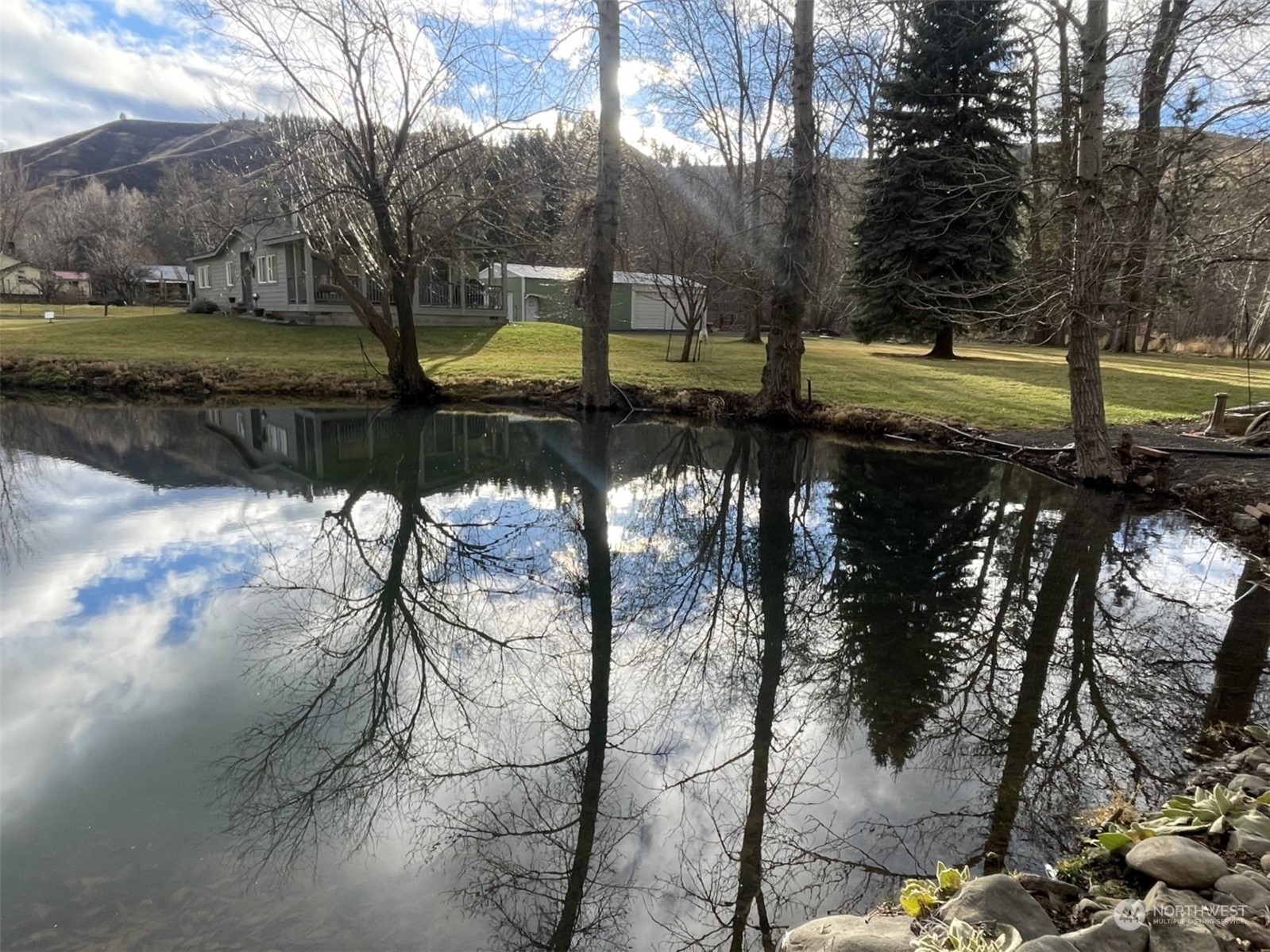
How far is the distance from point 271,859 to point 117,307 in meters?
47.3

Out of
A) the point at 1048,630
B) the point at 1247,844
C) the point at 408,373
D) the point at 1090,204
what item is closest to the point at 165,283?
the point at 408,373

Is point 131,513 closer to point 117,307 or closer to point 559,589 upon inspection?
point 559,589

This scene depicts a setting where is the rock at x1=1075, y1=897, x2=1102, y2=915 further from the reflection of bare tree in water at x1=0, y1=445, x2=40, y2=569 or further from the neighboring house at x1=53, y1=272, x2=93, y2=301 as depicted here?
the neighboring house at x1=53, y1=272, x2=93, y2=301

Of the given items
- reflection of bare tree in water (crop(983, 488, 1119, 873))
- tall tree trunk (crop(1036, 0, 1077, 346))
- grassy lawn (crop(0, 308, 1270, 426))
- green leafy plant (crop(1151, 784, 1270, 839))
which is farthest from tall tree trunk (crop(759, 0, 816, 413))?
green leafy plant (crop(1151, 784, 1270, 839))

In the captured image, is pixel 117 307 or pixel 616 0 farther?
pixel 117 307

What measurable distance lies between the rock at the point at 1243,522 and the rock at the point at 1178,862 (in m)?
7.11

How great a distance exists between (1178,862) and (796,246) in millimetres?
12394

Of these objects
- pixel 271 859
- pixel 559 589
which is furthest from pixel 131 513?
pixel 271 859

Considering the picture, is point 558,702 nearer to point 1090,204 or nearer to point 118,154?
point 1090,204

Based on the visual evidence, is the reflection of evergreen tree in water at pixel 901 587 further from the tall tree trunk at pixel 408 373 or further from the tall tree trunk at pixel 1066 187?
the tall tree trunk at pixel 408 373

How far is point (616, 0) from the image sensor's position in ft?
45.4

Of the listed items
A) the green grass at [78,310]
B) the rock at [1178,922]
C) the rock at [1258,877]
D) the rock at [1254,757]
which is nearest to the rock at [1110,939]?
the rock at [1178,922]

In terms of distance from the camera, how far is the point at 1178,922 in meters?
2.34

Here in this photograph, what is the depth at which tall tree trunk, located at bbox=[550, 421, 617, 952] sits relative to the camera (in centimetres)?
310
